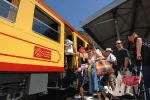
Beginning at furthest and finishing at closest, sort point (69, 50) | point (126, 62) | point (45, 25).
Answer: point (69, 50) < point (45, 25) < point (126, 62)

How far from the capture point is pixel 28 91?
2.58 meters

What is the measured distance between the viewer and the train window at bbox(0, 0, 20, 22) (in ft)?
7.65

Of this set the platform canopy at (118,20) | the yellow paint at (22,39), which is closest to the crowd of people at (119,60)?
the yellow paint at (22,39)

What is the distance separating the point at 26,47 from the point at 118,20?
676 cm

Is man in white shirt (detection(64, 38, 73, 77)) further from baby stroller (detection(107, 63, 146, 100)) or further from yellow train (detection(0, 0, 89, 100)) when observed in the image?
baby stroller (detection(107, 63, 146, 100))

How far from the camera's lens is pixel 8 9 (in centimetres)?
242

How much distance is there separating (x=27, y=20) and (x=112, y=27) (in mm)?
6874

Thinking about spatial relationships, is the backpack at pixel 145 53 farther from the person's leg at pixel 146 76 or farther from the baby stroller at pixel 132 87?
the baby stroller at pixel 132 87

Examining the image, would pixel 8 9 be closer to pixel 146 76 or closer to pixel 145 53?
pixel 145 53

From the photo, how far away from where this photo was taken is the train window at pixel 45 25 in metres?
3.18

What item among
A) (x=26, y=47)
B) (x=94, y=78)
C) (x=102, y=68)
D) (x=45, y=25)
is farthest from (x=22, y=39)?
(x=102, y=68)

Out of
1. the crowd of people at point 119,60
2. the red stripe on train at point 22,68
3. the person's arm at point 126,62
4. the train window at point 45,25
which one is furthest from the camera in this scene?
the train window at point 45,25

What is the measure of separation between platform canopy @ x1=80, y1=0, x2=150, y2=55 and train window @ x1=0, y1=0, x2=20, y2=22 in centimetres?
445

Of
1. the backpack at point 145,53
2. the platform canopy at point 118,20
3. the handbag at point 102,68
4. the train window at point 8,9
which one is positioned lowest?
the handbag at point 102,68
